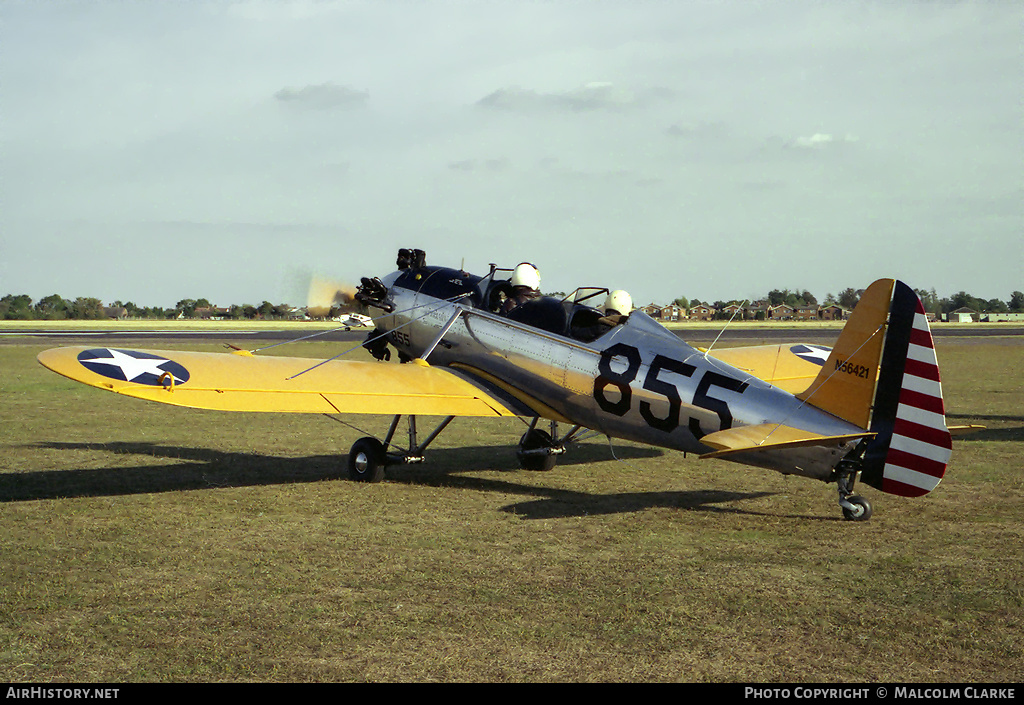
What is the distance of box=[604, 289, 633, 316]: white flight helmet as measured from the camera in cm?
1045

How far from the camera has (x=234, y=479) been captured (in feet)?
37.8

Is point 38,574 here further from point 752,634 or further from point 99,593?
point 752,634

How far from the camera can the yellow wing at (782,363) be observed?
527 inches

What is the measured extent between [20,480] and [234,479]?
2591mm

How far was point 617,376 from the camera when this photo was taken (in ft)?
32.3

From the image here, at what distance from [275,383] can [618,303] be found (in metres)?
4.10

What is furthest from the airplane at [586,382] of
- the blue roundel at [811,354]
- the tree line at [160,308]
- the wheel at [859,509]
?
the tree line at [160,308]

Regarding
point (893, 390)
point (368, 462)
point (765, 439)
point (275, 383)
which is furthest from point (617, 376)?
point (275, 383)

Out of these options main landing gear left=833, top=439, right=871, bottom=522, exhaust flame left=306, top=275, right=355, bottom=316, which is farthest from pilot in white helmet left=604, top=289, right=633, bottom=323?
exhaust flame left=306, top=275, right=355, bottom=316

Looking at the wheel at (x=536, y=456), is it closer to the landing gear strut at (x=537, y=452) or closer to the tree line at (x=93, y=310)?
the landing gear strut at (x=537, y=452)

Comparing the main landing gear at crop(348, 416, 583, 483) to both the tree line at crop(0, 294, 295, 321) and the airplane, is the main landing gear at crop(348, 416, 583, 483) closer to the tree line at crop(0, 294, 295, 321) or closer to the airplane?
the airplane

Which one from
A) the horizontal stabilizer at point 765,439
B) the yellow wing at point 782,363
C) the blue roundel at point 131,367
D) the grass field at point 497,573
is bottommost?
the grass field at point 497,573

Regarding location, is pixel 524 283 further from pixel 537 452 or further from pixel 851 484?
pixel 851 484

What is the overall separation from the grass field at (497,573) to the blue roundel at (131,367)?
4.73 ft
